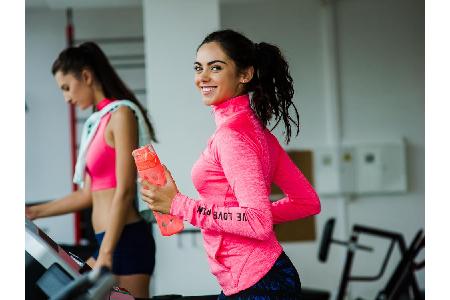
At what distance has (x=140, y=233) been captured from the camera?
2.65 meters

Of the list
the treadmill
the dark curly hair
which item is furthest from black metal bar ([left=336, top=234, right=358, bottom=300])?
the treadmill

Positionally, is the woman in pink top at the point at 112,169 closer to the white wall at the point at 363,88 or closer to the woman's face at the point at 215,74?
the woman's face at the point at 215,74

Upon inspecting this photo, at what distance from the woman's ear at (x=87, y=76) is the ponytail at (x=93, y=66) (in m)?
0.01

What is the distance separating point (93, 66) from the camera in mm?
2709

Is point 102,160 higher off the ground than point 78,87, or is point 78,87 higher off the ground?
point 78,87

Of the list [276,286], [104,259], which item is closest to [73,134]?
[104,259]

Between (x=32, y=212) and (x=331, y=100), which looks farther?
(x=331, y=100)

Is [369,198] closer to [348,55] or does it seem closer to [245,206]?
[348,55]

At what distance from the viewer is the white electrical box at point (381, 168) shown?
6.16 metres

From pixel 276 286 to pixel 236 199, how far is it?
24 centimetres

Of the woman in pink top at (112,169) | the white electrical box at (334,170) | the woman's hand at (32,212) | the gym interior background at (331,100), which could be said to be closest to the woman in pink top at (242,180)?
the woman in pink top at (112,169)

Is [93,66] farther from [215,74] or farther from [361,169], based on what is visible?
[361,169]
